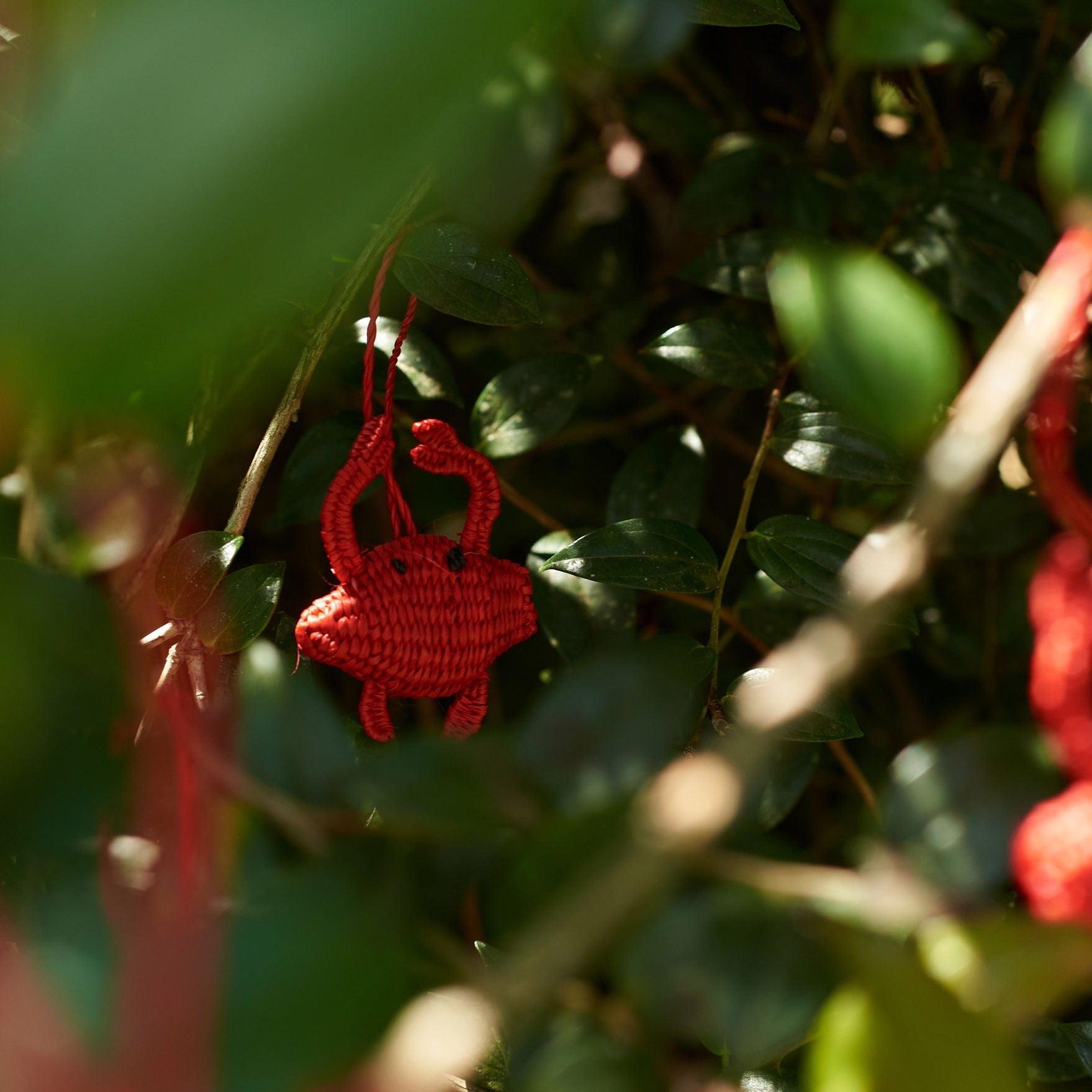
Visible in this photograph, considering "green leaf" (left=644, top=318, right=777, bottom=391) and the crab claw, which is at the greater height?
the crab claw

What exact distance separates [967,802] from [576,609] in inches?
9.8

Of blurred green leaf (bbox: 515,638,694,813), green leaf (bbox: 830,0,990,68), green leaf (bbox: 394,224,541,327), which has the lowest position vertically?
blurred green leaf (bbox: 515,638,694,813)

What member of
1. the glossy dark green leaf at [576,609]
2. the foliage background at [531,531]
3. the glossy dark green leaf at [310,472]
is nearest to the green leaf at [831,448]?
the foliage background at [531,531]

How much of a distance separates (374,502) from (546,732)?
33 centimetres

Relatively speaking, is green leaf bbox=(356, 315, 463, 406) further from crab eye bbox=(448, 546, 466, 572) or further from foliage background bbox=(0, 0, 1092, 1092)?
crab eye bbox=(448, 546, 466, 572)

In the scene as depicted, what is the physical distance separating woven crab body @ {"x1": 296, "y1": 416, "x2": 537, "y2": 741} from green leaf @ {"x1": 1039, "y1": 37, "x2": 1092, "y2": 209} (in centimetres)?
23

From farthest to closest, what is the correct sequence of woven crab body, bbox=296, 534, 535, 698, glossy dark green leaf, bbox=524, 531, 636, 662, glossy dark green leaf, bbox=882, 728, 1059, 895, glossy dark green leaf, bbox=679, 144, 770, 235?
glossy dark green leaf, bbox=679, 144, 770, 235
glossy dark green leaf, bbox=524, 531, 636, 662
woven crab body, bbox=296, 534, 535, 698
glossy dark green leaf, bbox=882, 728, 1059, 895

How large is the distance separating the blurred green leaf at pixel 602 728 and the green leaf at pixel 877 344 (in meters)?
0.10

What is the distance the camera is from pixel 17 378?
6.3 inches

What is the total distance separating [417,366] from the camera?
1.63 ft

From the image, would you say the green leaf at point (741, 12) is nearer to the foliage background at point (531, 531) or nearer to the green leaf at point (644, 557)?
the foliage background at point (531, 531)

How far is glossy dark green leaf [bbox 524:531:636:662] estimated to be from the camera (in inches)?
19.4

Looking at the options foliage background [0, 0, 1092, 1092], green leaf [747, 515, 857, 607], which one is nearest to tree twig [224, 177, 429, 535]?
foliage background [0, 0, 1092, 1092]

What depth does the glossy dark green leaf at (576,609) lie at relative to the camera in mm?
494
